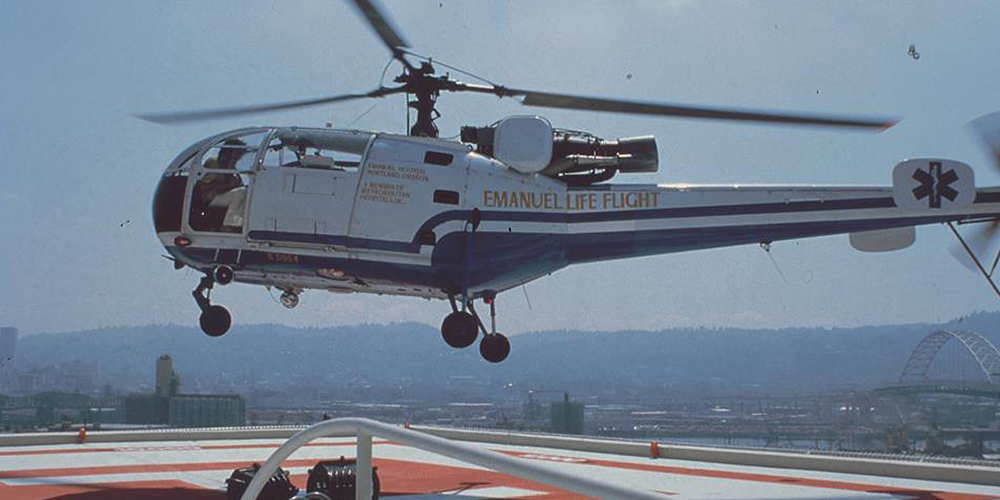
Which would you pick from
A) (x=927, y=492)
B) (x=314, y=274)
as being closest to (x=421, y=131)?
(x=314, y=274)

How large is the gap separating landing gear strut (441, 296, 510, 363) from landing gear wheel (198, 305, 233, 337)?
3.53 metres

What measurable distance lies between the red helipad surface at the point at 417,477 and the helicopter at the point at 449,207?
2.60m

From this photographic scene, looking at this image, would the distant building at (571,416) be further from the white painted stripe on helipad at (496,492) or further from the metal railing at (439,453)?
the metal railing at (439,453)

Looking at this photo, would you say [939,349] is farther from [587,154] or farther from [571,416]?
[587,154]

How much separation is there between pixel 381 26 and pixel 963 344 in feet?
480

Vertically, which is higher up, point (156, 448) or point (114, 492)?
point (156, 448)

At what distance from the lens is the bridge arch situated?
402 ft

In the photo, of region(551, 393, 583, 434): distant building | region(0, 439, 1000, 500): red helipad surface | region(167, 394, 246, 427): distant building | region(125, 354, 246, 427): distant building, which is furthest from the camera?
region(551, 393, 583, 434): distant building

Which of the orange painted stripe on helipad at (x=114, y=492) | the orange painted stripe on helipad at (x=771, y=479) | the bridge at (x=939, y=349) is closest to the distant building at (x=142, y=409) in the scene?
the orange painted stripe on helipad at (x=771, y=479)

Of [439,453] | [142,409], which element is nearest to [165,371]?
[142,409]

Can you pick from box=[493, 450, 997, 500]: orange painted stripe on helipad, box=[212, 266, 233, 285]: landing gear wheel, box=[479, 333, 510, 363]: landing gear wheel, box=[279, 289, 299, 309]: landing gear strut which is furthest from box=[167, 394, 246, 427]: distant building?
box=[493, 450, 997, 500]: orange painted stripe on helipad

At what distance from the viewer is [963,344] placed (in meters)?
142

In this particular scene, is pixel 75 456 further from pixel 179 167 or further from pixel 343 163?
pixel 343 163

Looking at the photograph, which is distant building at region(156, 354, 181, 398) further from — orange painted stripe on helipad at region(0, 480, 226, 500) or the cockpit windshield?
orange painted stripe on helipad at region(0, 480, 226, 500)
